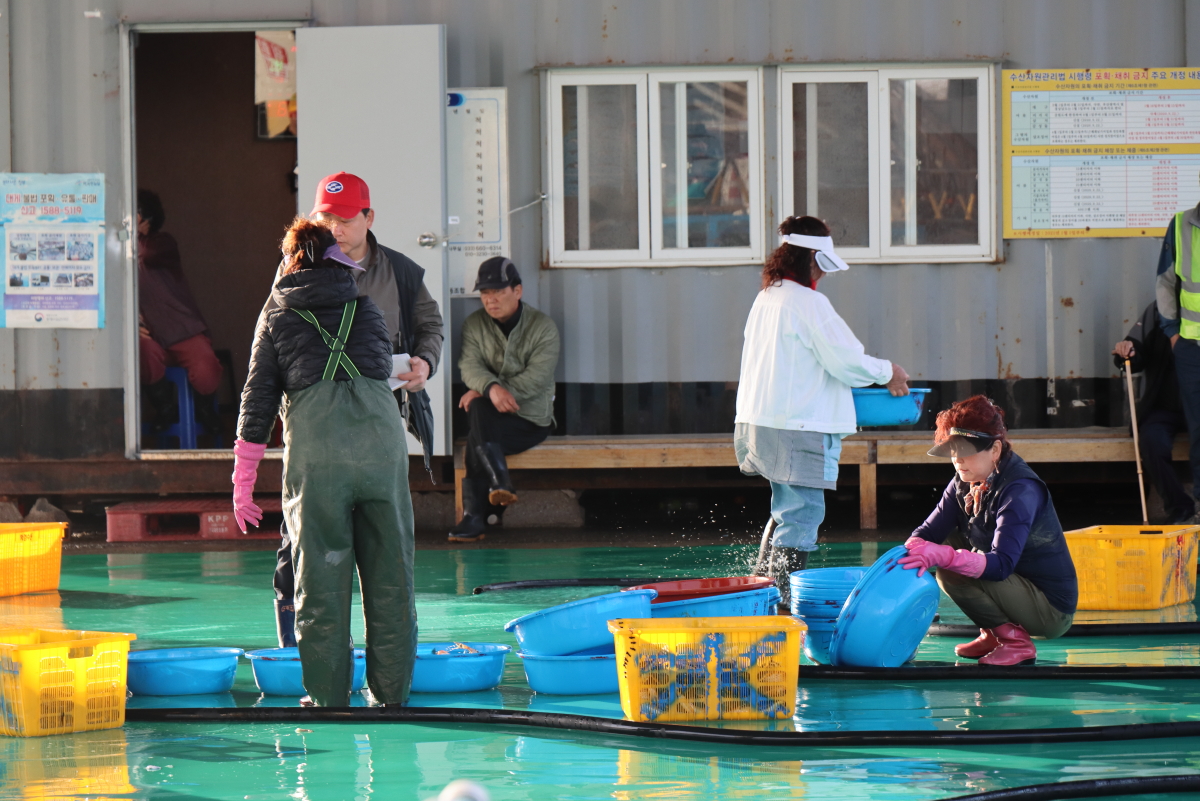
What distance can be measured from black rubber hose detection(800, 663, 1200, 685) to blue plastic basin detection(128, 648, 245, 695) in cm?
187

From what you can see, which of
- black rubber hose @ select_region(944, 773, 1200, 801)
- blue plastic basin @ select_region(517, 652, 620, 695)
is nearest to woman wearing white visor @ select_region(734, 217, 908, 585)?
blue plastic basin @ select_region(517, 652, 620, 695)

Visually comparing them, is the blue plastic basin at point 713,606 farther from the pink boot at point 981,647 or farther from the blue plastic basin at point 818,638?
the pink boot at point 981,647

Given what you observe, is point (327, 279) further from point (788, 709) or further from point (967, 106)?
point (967, 106)

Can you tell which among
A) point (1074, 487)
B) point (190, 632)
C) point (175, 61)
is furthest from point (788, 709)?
point (175, 61)

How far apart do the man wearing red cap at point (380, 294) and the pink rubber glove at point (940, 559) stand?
1735mm

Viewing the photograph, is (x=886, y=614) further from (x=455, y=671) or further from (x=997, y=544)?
(x=455, y=671)

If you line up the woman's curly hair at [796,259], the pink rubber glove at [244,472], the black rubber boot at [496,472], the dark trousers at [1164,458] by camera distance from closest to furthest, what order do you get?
1. the pink rubber glove at [244,472]
2. the woman's curly hair at [796,259]
3. the dark trousers at [1164,458]
4. the black rubber boot at [496,472]

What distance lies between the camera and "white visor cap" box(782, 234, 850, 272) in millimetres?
5461

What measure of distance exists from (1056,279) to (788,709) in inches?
211

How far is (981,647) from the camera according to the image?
4883 mm

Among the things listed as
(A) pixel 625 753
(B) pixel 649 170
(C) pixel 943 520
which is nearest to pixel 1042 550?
(C) pixel 943 520

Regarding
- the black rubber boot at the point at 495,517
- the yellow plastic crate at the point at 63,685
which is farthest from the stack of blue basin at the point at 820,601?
the black rubber boot at the point at 495,517

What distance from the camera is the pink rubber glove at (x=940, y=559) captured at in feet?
14.9

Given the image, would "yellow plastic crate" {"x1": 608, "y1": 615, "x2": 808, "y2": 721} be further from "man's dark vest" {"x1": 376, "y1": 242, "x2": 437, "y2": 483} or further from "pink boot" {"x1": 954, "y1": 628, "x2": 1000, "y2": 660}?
"man's dark vest" {"x1": 376, "y1": 242, "x2": 437, "y2": 483}
